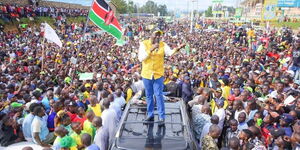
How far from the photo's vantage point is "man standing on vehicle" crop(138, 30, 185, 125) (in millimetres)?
4277

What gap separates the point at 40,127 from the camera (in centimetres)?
494

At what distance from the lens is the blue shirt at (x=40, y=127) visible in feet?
15.9

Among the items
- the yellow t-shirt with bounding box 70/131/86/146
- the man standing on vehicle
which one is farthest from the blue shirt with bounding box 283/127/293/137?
the yellow t-shirt with bounding box 70/131/86/146

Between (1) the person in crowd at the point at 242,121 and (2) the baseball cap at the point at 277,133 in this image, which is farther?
(1) the person in crowd at the point at 242,121

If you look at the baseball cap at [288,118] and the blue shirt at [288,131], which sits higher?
the baseball cap at [288,118]

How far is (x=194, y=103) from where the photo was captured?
20.4 feet

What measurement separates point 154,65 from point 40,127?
228 cm

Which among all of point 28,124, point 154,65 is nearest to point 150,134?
point 154,65

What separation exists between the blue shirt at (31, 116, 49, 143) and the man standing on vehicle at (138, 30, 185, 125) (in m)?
1.93

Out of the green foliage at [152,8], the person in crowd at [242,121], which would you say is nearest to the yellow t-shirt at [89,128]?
the person in crowd at [242,121]

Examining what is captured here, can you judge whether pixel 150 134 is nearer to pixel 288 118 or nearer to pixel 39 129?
pixel 39 129

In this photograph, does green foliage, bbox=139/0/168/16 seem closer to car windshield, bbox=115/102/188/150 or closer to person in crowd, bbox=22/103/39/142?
person in crowd, bbox=22/103/39/142

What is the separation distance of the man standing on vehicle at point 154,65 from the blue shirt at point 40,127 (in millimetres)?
1931

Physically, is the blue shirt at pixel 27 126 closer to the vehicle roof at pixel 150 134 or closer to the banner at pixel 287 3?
the vehicle roof at pixel 150 134
